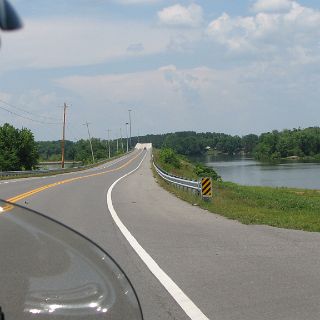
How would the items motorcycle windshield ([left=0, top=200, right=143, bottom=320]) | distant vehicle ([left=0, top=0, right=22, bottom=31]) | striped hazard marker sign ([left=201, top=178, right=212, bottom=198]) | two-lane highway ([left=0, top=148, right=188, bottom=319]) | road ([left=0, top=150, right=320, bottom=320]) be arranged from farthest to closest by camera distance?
striped hazard marker sign ([left=201, top=178, right=212, bottom=198])
two-lane highway ([left=0, top=148, right=188, bottom=319])
road ([left=0, top=150, right=320, bottom=320])
motorcycle windshield ([left=0, top=200, right=143, bottom=320])
distant vehicle ([left=0, top=0, right=22, bottom=31])

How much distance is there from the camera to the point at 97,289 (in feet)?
8.30

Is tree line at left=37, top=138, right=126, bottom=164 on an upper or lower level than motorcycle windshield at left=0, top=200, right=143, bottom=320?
lower

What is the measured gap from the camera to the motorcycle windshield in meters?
2.46

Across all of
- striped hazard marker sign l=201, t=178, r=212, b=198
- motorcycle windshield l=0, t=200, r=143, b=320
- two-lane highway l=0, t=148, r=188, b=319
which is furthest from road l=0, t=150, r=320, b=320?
striped hazard marker sign l=201, t=178, r=212, b=198

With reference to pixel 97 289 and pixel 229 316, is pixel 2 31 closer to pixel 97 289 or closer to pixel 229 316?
pixel 97 289

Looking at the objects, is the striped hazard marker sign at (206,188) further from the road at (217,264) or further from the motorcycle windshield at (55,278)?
the motorcycle windshield at (55,278)

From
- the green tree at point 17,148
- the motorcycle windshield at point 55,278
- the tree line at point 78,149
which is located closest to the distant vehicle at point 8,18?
the motorcycle windshield at point 55,278

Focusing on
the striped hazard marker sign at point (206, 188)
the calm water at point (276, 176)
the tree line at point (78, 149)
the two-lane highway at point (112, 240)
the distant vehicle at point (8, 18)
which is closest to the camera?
the distant vehicle at point (8, 18)

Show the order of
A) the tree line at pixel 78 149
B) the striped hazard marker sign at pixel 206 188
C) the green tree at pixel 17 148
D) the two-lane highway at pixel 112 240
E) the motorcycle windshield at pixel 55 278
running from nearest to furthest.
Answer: the motorcycle windshield at pixel 55 278 → the two-lane highway at pixel 112 240 → the striped hazard marker sign at pixel 206 188 → the green tree at pixel 17 148 → the tree line at pixel 78 149

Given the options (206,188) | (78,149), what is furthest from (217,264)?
(78,149)

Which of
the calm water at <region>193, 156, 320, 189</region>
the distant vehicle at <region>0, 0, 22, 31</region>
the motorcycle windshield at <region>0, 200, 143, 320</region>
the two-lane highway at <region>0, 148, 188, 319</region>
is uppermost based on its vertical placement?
the distant vehicle at <region>0, 0, 22, 31</region>

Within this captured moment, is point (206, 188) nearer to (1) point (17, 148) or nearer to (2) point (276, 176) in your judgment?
(2) point (276, 176)

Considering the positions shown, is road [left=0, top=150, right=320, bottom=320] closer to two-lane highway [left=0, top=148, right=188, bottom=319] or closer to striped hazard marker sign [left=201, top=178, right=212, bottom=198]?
two-lane highway [left=0, top=148, right=188, bottom=319]

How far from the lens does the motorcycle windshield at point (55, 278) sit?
2463 mm
